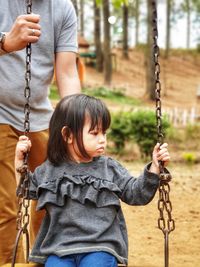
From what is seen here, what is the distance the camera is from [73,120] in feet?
8.75

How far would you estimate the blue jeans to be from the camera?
2.54 m

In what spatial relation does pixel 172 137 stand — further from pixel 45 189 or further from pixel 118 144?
pixel 45 189

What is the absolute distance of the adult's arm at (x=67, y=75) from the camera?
328cm

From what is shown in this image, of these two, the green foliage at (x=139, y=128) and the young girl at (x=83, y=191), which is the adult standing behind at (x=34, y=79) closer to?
the young girl at (x=83, y=191)

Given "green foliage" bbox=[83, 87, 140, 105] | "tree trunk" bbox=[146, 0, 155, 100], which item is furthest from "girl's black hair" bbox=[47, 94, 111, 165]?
"green foliage" bbox=[83, 87, 140, 105]

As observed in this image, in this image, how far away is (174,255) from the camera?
5.08 m

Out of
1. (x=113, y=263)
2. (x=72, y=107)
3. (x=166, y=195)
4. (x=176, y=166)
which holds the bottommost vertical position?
(x=176, y=166)

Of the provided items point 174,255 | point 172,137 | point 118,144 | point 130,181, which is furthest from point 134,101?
point 130,181

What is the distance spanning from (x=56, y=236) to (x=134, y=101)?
66.4ft

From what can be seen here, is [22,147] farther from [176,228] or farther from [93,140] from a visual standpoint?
[176,228]

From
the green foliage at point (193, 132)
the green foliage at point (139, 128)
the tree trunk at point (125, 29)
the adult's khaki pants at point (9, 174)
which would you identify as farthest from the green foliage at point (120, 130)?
the tree trunk at point (125, 29)

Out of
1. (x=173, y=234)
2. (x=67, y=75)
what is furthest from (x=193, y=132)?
(x=67, y=75)

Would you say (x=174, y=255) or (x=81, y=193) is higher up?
(x=81, y=193)

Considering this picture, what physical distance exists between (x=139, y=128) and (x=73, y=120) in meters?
8.44
